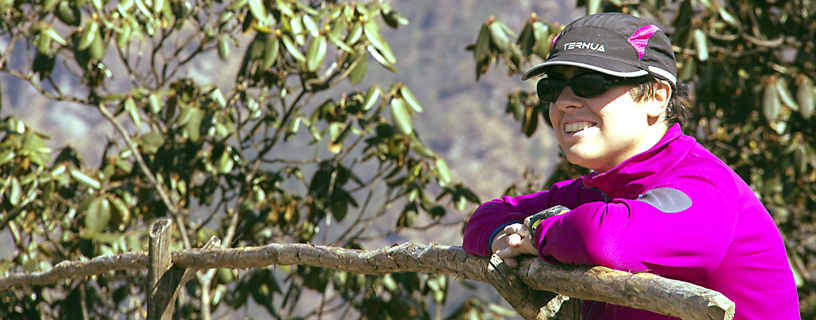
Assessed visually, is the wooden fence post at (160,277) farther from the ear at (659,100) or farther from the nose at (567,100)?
the ear at (659,100)

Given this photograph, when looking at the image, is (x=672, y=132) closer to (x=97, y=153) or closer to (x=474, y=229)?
(x=474, y=229)

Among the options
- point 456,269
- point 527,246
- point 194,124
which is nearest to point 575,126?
point 527,246

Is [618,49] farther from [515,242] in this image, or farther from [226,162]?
[226,162]

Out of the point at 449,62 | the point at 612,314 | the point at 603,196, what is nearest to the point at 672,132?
the point at 603,196

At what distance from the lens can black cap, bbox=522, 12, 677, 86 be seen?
1.09 m

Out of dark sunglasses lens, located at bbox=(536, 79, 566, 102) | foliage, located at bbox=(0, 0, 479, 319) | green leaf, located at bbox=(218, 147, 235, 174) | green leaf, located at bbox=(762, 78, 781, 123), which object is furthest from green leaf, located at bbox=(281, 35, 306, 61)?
green leaf, located at bbox=(762, 78, 781, 123)

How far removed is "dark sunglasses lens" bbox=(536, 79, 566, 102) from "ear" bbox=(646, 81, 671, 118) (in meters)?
0.15

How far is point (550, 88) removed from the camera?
1.21 meters

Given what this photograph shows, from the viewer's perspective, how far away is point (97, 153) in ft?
242

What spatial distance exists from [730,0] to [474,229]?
324 cm

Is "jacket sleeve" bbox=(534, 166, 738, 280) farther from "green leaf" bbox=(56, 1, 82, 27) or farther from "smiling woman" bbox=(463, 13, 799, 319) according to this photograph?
"green leaf" bbox=(56, 1, 82, 27)

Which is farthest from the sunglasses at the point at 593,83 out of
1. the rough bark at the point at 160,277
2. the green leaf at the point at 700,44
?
the green leaf at the point at 700,44

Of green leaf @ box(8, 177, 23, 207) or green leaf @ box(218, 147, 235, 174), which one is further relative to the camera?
green leaf @ box(218, 147, 235, 174)

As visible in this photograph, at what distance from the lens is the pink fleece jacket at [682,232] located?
3.01ft
